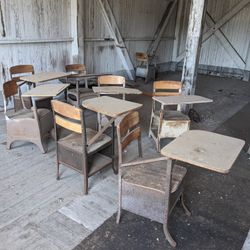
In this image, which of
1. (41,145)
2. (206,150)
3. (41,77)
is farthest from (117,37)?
(206,150)

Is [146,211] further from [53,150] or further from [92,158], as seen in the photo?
[53,150]

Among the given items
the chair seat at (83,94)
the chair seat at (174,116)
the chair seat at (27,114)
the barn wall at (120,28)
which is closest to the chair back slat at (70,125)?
the chair seat at (27,114)

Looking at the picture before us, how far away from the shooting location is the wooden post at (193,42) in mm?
4219

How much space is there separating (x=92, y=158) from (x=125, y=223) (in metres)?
0.79

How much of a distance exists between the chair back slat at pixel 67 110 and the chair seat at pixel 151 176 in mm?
615

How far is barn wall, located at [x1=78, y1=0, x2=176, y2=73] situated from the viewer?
5941 millimetres

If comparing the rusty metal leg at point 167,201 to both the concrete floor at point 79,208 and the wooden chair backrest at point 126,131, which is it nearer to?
the concrete floor at point 79,208

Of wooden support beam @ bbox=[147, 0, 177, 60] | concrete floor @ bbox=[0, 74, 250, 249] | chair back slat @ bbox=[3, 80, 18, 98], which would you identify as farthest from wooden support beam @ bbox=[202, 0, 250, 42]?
chair back slat @ bbox=[3, 80, 18, 98]

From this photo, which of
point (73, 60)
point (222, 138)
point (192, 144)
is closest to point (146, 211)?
point (192, 144)

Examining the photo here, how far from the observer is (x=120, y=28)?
22.8 ft

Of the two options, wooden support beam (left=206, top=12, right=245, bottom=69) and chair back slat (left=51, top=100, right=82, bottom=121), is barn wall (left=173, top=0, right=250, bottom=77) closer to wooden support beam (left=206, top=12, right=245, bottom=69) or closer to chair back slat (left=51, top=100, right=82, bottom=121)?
wooden support beam (left=206, top=12, right=245, bottom=69)

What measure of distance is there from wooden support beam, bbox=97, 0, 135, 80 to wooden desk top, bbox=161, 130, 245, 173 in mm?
5213

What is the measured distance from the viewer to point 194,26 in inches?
170

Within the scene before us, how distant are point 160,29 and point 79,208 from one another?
7.40 meters
